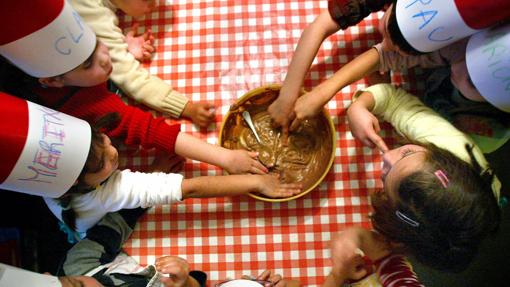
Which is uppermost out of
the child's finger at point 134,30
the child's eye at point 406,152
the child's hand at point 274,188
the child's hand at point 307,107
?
the child's finger at point 134,30

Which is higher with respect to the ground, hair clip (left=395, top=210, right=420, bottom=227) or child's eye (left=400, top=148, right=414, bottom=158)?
child's eye (left=400, top=148, right=414, bottom=158)

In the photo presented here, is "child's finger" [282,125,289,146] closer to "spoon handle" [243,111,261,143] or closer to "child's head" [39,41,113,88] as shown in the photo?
"spoon handle" [243,111,261,143]

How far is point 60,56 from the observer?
2.78ft

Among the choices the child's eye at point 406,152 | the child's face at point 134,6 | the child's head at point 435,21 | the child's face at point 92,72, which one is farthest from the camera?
the child's face at point 134,6

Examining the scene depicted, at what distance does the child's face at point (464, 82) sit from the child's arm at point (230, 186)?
445mm

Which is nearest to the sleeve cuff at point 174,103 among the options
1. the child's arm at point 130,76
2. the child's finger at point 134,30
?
the child's arm at point 130,76

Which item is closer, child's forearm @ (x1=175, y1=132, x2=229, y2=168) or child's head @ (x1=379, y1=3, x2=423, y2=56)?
child's head @ (x1=379, y1=3, x2=423, y2=56)

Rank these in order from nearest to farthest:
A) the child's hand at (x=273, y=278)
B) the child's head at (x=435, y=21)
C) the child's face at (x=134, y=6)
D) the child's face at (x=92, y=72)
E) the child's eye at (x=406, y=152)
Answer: the child's head at (x=435, y=21) < the child's eye at (x=406, y=152) < the child's face at (x=92, y=72) < the child's hand at (x=273, y=278) < the child's face at (x=134, y=6)

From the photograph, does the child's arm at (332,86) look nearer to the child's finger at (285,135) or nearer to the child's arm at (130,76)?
the child's finger at (285,135)

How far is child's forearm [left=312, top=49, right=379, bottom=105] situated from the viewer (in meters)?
1.02

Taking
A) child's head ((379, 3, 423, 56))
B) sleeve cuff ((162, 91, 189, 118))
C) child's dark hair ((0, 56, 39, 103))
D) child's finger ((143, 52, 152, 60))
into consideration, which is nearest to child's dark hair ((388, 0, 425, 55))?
child's head ((379, 3, 423, 56))

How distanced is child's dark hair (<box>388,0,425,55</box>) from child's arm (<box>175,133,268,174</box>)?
1.44 feet

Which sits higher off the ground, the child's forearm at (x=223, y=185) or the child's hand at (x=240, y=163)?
the child's hand at (x=240, y=163)

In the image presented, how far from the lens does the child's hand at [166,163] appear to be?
1.10m
